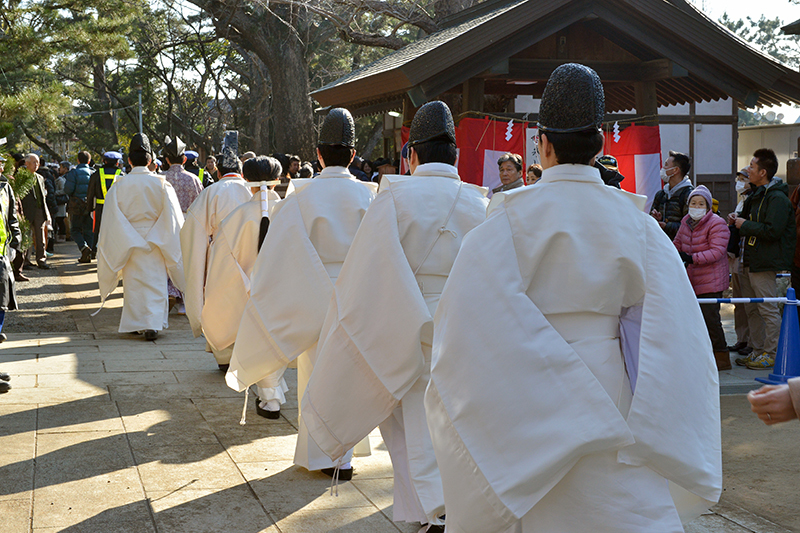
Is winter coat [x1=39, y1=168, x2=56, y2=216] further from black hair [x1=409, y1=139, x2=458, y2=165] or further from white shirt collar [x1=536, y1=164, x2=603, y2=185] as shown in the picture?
white shirt collar [x1=536, y1=164, x2=603, y2=185]

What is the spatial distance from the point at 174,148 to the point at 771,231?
735 centimetres

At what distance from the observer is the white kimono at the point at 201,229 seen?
6887 mm

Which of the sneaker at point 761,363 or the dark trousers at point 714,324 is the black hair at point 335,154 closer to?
the dark trousers at point 714,324

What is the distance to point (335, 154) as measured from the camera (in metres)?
4.43

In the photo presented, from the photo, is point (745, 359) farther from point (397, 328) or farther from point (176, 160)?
point (176, 160)

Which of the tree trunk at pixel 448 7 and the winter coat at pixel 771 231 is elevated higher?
the tree trunk at pixel 448 7

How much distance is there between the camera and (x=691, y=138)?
12.3 meters

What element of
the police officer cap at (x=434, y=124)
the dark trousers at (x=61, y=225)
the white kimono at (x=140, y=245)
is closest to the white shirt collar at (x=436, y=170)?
the police officer cap at (x=434, y=124)

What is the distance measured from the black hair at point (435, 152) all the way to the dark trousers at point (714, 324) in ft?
14.1

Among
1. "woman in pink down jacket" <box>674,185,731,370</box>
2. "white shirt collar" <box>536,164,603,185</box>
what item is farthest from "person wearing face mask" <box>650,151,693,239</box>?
"white shirt collar" <box>536,164,603,185</box>

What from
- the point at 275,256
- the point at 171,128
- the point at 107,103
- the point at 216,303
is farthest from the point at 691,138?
the point at 107,103

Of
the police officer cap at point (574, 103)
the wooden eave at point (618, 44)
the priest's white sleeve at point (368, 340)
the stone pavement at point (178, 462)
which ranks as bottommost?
the stone pavement at point (178, 462)

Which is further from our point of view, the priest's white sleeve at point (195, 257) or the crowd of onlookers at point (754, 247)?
the crowd of onlookers at point (754, 247)

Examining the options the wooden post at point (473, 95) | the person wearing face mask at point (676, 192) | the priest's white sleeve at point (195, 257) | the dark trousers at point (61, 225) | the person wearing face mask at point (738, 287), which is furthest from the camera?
the dark trousers at point (61, 225)
